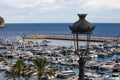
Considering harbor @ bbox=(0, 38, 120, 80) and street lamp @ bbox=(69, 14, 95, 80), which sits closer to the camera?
street lamp @ bbox=(69, 14, 95, 80)

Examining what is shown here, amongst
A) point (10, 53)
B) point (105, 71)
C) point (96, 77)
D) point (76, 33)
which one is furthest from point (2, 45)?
point (76, 33)

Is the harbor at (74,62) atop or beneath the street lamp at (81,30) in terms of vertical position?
beneath

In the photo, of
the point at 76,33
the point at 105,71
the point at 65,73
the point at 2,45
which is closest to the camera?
the point at 76,33

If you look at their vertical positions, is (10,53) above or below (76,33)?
below

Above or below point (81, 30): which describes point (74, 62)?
below

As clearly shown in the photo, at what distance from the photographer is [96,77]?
1973 inches

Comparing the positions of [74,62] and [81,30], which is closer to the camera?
[81,30]

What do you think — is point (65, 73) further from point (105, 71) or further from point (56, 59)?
point (56, 59)

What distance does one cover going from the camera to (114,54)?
271 feet

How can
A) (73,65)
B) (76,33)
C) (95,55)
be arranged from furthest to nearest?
1. (95,55)
2. (73,65)
3. (76,33)

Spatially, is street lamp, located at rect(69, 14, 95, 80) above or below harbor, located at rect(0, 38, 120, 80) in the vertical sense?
above

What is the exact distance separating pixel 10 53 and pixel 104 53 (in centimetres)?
2233

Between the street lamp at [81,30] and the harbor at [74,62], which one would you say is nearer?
the street lamp at [81,30]

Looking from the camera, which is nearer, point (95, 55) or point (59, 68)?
point (59, 68)
